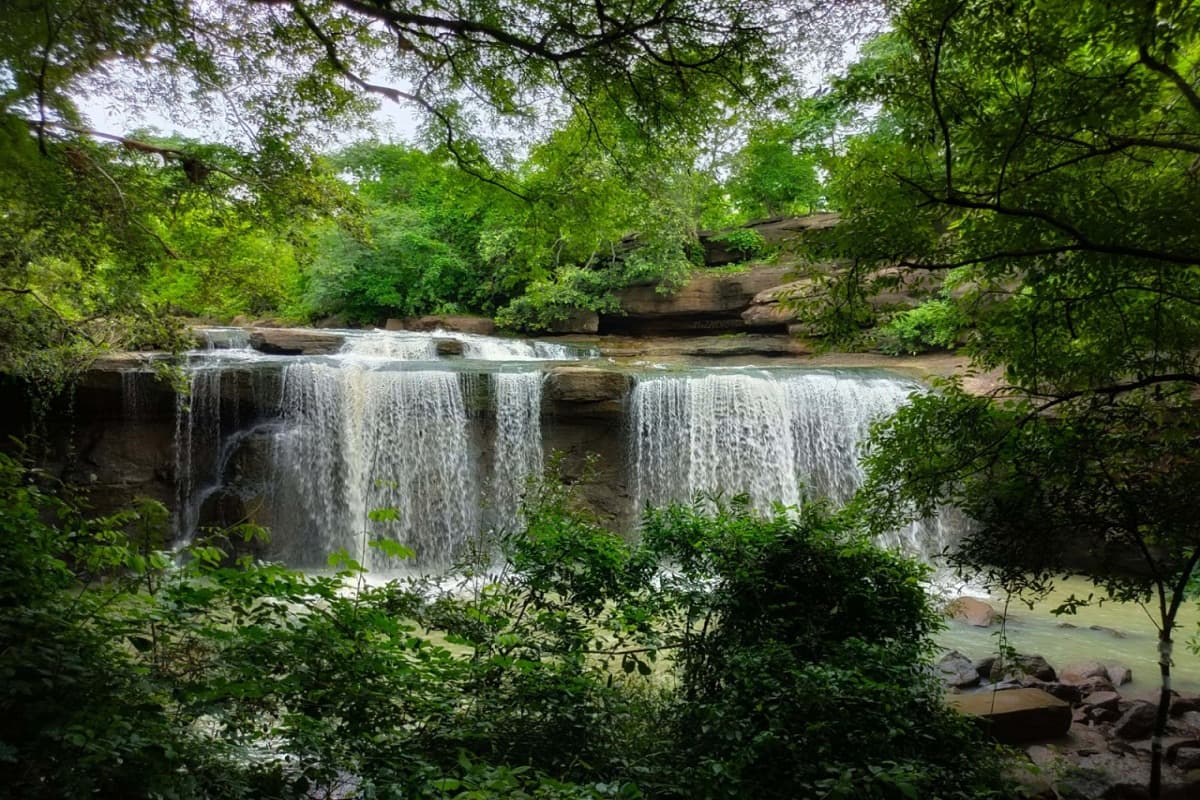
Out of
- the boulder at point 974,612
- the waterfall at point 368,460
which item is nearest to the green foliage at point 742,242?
the waterfall at point 368,460

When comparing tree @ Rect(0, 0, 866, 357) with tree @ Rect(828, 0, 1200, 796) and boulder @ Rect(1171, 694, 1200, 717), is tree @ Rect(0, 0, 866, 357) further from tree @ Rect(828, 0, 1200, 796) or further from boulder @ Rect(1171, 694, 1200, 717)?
boulder @ Rect(1171, 694, 1200, 717)

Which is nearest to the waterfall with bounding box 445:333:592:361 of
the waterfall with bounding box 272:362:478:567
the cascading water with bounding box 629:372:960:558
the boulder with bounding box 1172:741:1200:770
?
the waterfall with bounding box 272:362:478:567

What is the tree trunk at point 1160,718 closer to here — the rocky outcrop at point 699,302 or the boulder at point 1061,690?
the boulder at point 1061,690

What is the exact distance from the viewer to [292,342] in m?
14.8

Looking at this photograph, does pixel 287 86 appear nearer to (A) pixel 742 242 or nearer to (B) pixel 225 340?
(B) pixel 225 340

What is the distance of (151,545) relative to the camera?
3.53 meters

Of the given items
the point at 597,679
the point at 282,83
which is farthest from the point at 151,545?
the point at 282,83

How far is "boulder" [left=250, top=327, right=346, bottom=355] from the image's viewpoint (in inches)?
572

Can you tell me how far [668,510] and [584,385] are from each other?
7.66 meters

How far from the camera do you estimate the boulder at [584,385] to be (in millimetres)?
12430

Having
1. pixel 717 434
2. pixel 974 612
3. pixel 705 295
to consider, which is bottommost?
pixel 974 612

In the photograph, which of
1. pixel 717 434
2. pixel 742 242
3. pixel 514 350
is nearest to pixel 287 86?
pixel 717 434

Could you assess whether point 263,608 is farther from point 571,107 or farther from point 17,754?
point 571,107

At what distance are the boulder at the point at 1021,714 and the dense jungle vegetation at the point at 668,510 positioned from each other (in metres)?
1.30
